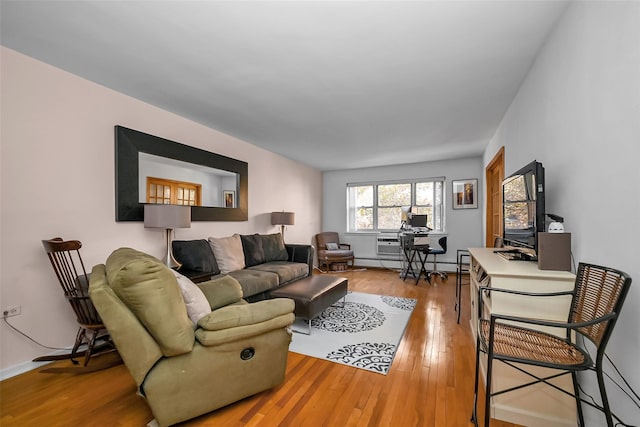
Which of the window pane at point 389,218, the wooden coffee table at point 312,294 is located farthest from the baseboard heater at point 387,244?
the wooden coffee table at point 312,294

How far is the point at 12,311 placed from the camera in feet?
6.91

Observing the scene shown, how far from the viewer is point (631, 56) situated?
3.77 feet

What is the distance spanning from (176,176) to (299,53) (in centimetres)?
222

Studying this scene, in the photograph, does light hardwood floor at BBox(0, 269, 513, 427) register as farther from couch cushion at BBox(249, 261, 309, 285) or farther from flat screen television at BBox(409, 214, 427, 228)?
flat screen television at BBox(409, 214, 427, 228)

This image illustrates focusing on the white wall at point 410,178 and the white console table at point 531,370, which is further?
the white wall at point 410,178

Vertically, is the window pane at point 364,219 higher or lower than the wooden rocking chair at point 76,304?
higher

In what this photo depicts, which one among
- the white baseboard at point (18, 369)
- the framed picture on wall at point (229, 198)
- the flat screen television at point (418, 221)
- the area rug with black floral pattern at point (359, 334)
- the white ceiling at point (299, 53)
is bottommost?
the area rug with black floral pattern at point (359, 334)

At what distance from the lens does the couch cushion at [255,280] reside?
3.09 metres

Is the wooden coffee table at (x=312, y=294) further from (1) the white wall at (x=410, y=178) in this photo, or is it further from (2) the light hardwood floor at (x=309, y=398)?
(1) the white wall at (x=410, y=178)

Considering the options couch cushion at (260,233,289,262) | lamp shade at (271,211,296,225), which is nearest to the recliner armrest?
couch cushion at (260,233,289,262)

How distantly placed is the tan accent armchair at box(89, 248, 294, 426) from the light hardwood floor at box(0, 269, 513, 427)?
173 mm

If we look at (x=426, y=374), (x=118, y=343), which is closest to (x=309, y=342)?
(x=426, y=374)

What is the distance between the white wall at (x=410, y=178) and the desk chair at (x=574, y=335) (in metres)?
4.66

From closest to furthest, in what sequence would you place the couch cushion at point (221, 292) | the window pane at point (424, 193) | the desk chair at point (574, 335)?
the desk chair at point (574, 335), the couch cushion at point (221, 292), the window pane at point (424, 193)
